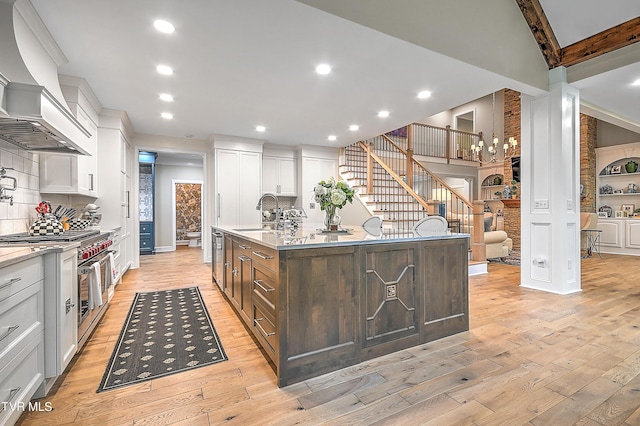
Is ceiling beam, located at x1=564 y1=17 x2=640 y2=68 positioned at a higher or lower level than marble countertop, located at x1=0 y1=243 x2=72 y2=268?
higher

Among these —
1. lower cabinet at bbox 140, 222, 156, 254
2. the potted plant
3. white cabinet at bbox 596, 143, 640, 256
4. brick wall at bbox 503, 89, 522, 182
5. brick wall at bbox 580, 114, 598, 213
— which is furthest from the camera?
brick wall at bbox 503, 89, 522, 182

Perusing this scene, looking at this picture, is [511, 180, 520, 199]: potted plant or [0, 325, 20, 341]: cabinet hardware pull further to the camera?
[511, 180, 520, 199]: potted plant

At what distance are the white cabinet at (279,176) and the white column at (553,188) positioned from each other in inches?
190

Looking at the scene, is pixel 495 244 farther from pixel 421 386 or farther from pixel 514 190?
pixel 421 386

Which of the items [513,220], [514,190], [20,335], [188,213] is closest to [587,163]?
[514,190]

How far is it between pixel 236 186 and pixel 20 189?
376 cm

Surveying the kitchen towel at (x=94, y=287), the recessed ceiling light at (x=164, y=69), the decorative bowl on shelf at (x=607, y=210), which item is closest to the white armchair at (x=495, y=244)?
the decorative bowl on shelf at (x=607, y=210)

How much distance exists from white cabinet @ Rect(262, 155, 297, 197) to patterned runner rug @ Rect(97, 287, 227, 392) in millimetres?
3994

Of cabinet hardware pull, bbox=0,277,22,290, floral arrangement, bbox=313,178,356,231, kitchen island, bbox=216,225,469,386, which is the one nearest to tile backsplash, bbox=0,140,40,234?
cabinet hardware pull, bbox=0,277,22,290

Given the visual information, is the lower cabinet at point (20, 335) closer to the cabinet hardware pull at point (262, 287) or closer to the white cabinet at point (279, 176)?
the cabinet hardware pull at point (262, 287)

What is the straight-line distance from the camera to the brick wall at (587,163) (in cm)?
780

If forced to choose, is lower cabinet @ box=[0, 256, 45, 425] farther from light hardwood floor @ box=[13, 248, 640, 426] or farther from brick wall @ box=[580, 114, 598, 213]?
brick wall @ box=[580, 114, 598, 213]

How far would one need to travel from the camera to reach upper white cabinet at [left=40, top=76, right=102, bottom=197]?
3.35 m

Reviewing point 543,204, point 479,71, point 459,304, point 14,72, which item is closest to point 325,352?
point 459,304
